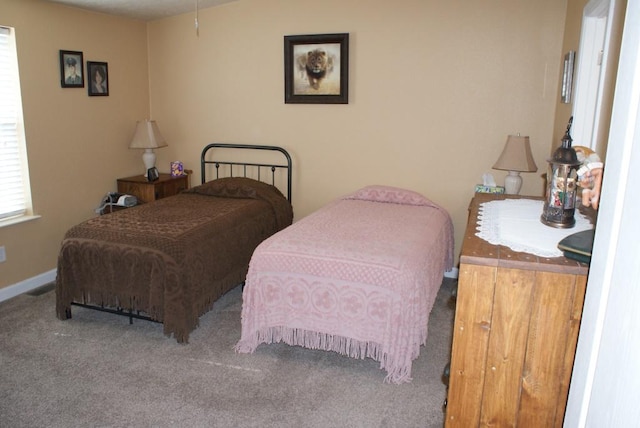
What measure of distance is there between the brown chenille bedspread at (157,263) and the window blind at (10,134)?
2.61 feet

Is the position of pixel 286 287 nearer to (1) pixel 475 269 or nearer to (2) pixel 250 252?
(2) pixel 250 252

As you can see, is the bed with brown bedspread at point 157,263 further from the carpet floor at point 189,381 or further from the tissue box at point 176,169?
the tissue box at point 176,169

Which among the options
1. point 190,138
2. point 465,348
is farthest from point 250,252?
point 465,348

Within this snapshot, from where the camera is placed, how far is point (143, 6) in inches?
168

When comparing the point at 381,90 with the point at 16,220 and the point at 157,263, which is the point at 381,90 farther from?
the point at 16,220

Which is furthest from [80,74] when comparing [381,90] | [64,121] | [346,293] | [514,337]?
[514,337]

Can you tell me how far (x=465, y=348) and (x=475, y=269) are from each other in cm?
25

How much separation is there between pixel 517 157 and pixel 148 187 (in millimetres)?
3083

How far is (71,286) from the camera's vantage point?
3.33 metres

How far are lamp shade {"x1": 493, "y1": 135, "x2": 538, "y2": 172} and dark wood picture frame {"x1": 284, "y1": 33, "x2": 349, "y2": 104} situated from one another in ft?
4.61

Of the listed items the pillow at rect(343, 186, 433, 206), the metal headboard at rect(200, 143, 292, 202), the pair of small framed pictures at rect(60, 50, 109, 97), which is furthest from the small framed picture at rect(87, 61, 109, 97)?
the pillow at rect(343, 186, 433, 206)

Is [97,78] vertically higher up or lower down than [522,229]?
higher up

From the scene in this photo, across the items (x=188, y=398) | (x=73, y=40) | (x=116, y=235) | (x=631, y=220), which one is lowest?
(x=188, y=398)

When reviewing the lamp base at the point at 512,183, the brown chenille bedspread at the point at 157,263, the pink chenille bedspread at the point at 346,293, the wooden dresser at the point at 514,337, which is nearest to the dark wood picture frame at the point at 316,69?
the brown chenille bedspread at the point at 157,263
